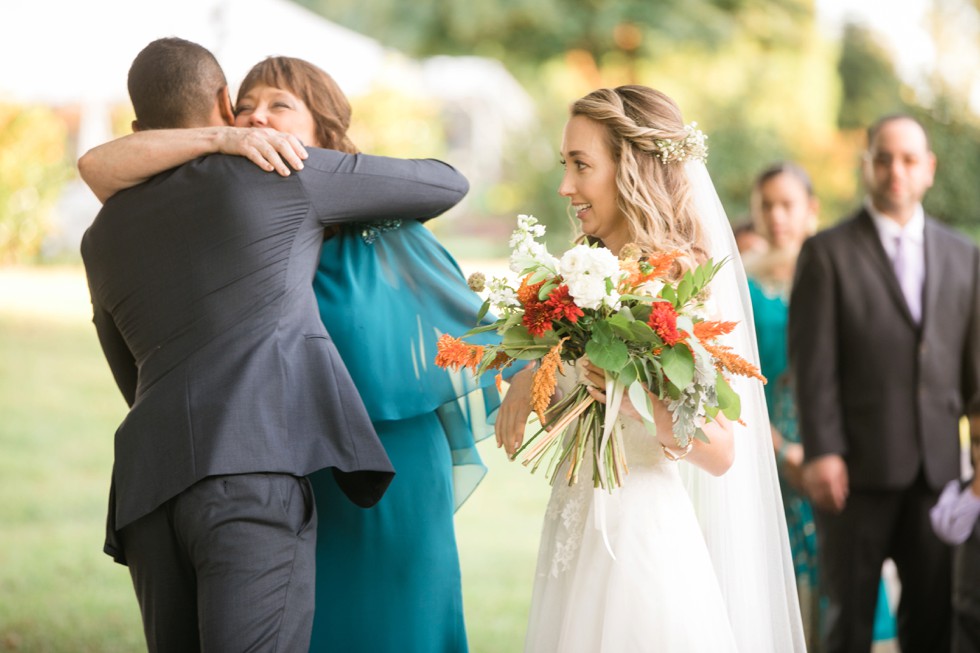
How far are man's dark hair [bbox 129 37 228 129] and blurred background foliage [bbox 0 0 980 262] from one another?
33.4ft

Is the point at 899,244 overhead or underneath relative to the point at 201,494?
overhead

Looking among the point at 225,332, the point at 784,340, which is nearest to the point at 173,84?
the point at 225,332

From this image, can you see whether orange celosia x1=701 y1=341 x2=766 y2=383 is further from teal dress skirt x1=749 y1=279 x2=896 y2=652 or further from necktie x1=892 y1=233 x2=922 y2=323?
teal dress skirt x1=749 y1=279 x2=896 y2=652

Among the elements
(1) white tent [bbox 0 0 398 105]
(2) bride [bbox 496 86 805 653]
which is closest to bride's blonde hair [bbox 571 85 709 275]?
(2) bride [bbox 496 86 805 653]

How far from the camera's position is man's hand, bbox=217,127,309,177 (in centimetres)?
288

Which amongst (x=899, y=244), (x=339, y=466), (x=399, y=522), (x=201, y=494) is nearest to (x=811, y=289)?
(x=899, y=244)

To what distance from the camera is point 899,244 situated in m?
4.78

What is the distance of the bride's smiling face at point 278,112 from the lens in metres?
3.31

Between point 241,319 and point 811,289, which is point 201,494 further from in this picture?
point 811,289

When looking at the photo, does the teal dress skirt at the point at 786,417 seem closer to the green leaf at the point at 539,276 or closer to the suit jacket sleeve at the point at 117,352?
the green leaf at the point at 539,276

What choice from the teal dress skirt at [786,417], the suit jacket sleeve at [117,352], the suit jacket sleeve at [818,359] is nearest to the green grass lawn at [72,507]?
the teal dress skirt at [786,417]

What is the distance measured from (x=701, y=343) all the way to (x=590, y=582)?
72 centimetres

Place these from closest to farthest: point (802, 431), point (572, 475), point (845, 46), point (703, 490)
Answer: point (572, 475) → point (703, 490) → point (802, 431) → point (845, 46)

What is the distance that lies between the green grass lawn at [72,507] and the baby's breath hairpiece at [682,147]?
361 centimetres
